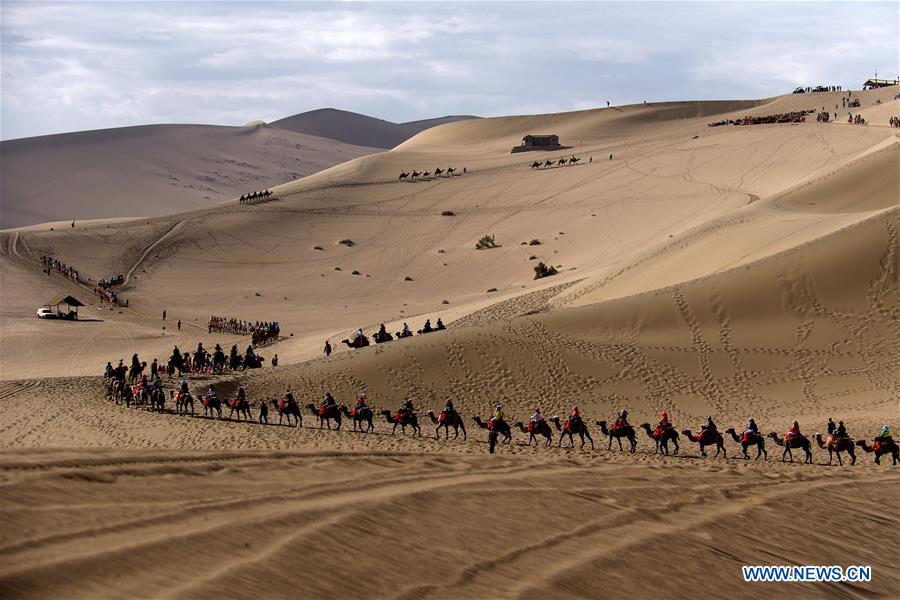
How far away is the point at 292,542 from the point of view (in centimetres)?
1108

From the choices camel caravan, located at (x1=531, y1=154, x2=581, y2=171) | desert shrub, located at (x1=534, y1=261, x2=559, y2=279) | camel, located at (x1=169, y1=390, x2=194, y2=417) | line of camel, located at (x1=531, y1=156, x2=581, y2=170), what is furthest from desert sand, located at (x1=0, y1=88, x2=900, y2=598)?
line of camel, located at (x1=531, y1=156, x2=581, y2=170)

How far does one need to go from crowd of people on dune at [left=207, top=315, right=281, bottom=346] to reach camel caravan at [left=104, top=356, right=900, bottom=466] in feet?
46.3

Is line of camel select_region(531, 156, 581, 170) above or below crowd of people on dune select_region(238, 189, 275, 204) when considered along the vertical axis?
above

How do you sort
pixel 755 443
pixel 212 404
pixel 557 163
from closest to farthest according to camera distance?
pixel 755 443
pixel 212 404
pixel 557 163

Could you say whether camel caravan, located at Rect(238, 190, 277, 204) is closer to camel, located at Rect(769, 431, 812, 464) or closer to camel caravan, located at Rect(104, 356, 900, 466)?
camel caravan, located at Rect(104, 356, 900, 466)

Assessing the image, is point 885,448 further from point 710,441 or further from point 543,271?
point 543,271

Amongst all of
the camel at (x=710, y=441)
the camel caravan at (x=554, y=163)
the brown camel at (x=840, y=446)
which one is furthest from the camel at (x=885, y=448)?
the camel caravan at (x=554, y=163)

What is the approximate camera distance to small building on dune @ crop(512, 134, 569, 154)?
102 metres

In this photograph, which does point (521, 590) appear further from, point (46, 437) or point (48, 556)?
point (46, 437)

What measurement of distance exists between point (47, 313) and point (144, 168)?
10387cm

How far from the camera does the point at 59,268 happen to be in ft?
198

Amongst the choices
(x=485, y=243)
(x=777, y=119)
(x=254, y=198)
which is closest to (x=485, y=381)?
(x=485, y=243)

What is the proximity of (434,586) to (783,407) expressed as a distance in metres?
20.5

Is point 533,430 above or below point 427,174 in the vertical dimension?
below
